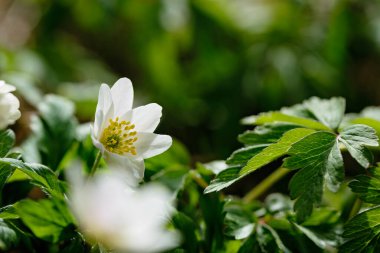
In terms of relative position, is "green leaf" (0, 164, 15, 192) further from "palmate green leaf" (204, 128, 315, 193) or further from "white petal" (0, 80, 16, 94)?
"palmate green leaf" (204, 128, 315, 193)

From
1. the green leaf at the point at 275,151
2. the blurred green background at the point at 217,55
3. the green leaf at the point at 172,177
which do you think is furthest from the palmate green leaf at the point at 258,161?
the blurred green background at the point at 217,55

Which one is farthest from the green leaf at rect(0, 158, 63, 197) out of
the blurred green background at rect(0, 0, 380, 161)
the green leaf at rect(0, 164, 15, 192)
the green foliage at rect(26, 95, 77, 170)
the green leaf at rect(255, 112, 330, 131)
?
the blurred green background at rect(0, 0, 380, 161)

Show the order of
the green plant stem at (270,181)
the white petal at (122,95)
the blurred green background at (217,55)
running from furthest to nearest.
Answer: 1. the blurred green background at (217,55)
2. the green plant stem at (270,181)
3. the white petal at (122,95)

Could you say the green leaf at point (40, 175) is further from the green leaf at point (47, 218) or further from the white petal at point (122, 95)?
the white petal at point (122, 95)

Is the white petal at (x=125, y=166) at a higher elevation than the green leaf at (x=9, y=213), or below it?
higher

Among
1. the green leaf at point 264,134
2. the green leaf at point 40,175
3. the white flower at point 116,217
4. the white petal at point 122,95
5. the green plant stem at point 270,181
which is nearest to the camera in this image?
the white flower at point 116,217

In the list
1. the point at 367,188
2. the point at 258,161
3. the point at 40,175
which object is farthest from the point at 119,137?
the point at 367,188

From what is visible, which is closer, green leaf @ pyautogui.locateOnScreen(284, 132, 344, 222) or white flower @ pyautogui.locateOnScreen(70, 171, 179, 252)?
white flower @ pyautogui.locateOnScreen(70, 171, 179, 252)
